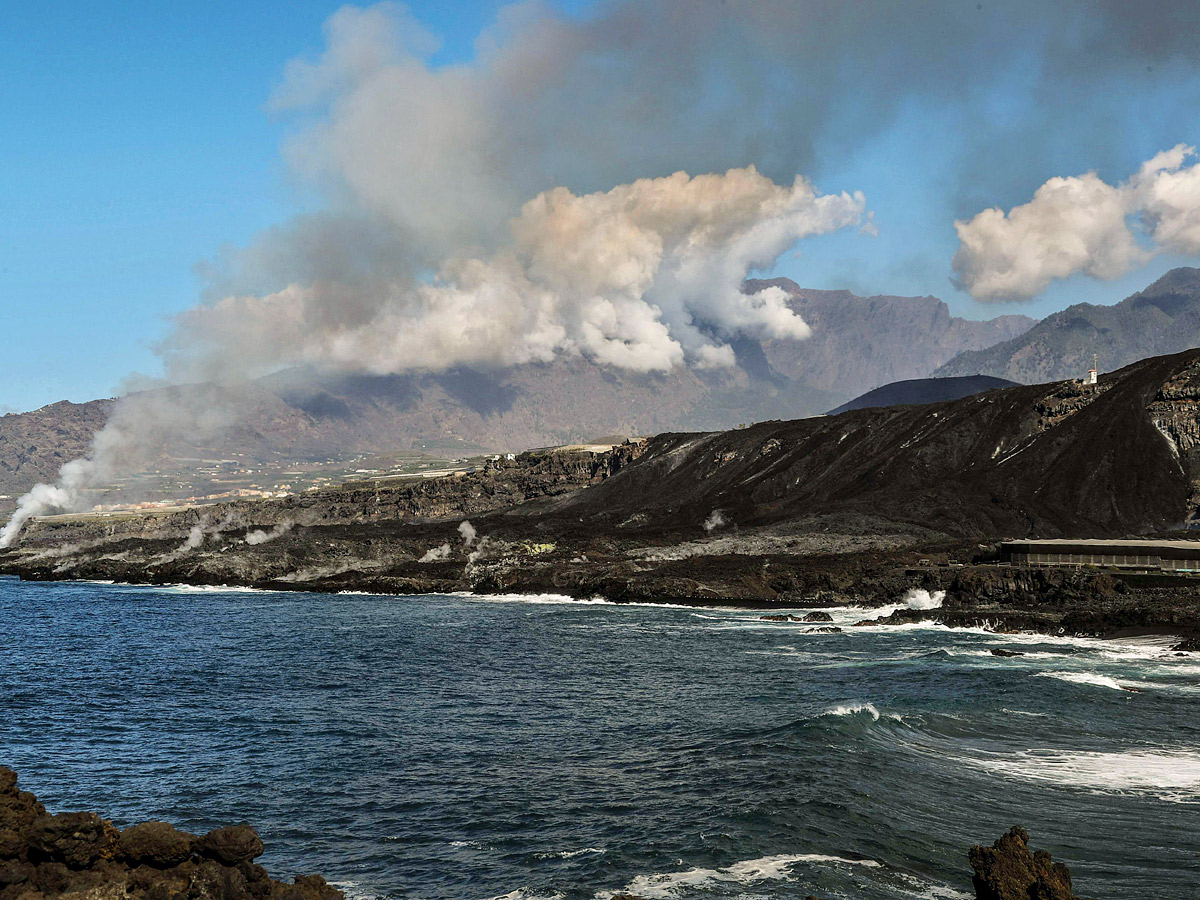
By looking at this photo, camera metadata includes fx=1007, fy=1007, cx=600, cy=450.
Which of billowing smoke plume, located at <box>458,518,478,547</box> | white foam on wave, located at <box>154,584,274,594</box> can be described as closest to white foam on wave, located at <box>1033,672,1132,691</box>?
white foam on wave, located at <box>154,584,274,594</box>

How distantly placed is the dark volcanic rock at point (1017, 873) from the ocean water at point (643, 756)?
1.43 meters

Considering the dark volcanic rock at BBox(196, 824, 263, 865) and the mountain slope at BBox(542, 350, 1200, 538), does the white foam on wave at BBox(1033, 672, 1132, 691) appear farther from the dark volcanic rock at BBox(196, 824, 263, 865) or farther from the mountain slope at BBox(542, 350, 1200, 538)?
the mountain slope at BBox(542, 350, 1200, 538)

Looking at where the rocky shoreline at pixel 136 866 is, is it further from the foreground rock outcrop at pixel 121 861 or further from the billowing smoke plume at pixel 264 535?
the billowing smoke plume at pixel 264 535

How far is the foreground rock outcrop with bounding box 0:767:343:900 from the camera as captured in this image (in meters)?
22.5

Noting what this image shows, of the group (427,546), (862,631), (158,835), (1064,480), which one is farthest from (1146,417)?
(158,835)

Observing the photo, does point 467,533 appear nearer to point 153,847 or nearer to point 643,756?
point 643,756

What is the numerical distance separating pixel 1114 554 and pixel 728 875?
84464 mm

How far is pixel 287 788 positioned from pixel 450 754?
23.6 ft

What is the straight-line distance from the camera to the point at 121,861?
2383 centimetres

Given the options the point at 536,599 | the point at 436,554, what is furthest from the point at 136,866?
the point at 436,554

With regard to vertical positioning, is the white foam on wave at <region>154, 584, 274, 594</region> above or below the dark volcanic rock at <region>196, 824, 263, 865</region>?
above

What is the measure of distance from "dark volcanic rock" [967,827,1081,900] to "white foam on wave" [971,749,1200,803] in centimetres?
1188

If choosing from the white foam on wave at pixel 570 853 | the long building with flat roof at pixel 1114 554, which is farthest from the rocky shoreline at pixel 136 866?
the long building with flat roof at pixel 1114 554

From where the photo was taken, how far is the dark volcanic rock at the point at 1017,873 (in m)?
24.8
